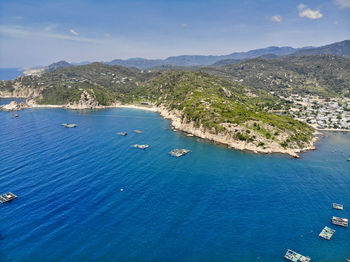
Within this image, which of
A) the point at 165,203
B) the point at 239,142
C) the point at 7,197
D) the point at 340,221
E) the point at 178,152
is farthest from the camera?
the point at 239,142

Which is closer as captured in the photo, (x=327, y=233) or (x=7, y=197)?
(x=327, y=233)

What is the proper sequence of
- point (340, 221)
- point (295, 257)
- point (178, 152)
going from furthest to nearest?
point (178, 152)
point (340, 221)
point (295, 257)

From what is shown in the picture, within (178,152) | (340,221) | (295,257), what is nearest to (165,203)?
(295,257)

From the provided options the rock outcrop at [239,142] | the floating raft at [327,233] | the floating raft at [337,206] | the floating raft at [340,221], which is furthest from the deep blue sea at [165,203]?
the rock outcrop at [239,142]

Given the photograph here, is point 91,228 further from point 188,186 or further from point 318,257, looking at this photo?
point 318,257

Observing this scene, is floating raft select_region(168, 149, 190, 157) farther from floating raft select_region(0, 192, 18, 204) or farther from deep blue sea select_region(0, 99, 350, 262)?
floating raft select_region(0, 192, 18, 204)

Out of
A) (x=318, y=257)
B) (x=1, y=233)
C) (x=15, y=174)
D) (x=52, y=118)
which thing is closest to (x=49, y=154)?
(x=15, y=174)

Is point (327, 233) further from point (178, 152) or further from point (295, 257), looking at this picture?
point (178, 152)
